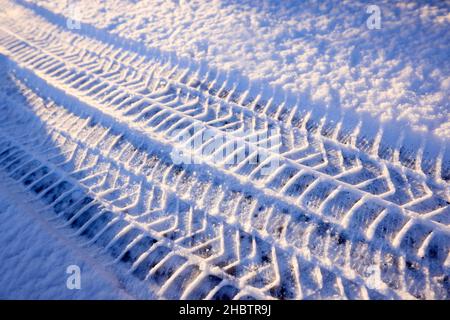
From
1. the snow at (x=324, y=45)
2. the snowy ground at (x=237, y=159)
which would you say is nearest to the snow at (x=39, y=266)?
the snowy ground at (x=237, y=159)

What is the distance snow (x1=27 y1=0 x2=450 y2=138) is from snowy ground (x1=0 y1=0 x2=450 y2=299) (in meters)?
0.02

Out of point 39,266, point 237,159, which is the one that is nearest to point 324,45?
point 237,159

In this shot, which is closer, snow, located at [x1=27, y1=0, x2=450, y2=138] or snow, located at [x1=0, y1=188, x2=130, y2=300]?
snow, located at [x1=0, y1=188, x2=130, y2=300]

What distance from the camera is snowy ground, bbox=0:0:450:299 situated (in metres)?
2.74

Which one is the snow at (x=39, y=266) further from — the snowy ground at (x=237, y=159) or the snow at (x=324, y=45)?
the snow at (x=324, y=45)

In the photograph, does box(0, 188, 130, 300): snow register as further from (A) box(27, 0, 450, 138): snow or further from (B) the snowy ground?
(A) box(27, 0, 450, 138): snow

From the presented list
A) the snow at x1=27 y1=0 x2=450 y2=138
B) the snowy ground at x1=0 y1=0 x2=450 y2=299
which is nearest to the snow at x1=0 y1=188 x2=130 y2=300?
the snowy ground at x1=0 y1=0 x2=450 y2=299

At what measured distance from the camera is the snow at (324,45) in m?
3.61

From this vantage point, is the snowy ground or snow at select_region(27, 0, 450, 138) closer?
the snowy ground

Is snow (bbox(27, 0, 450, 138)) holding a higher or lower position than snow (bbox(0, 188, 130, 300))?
higher

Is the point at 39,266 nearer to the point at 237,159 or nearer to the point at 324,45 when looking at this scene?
the point at 237,159

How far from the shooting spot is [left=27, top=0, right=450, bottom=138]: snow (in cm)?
361

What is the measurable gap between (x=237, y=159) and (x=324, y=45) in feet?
7.34

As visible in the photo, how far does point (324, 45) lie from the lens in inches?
171
